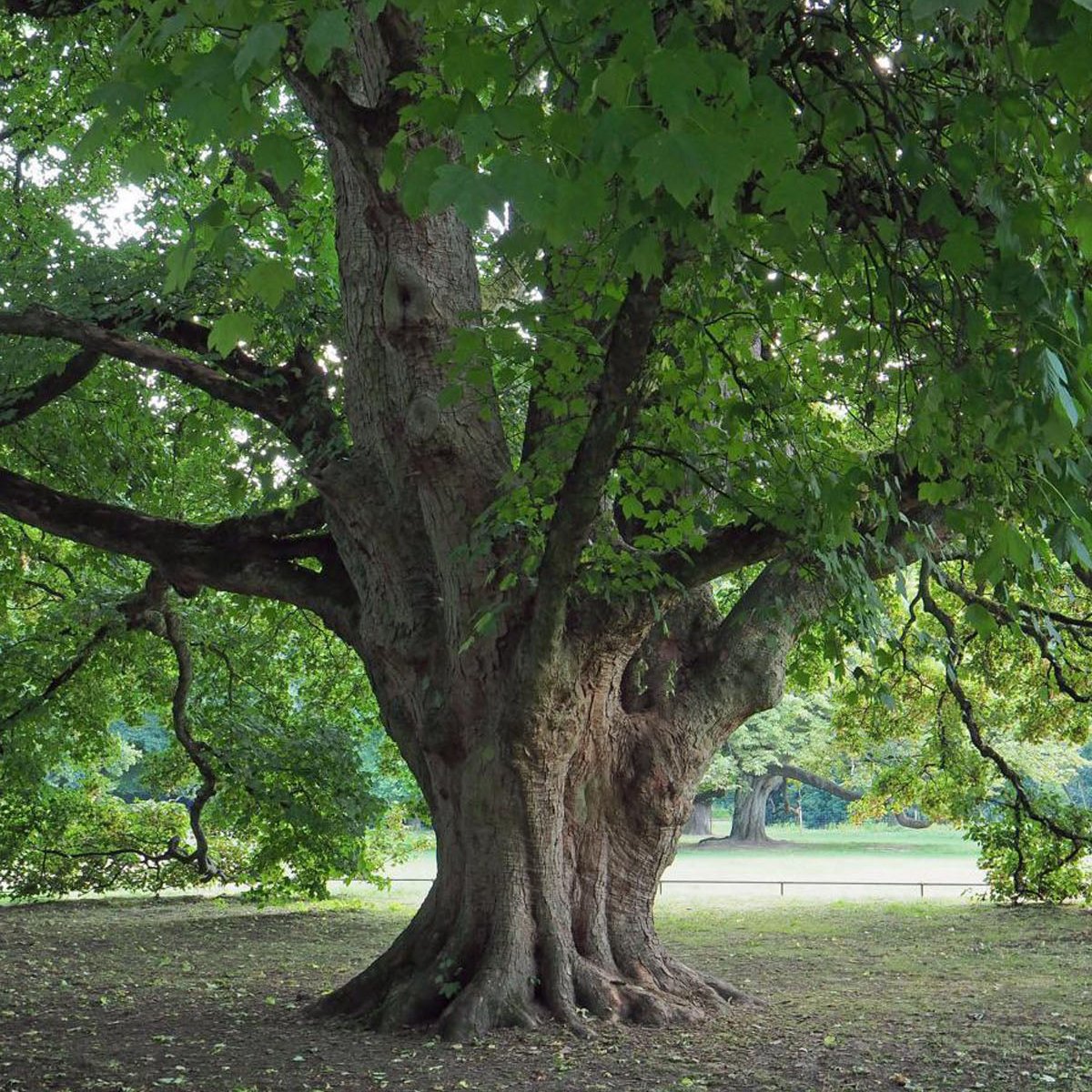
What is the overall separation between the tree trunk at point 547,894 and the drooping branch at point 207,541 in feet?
6.36

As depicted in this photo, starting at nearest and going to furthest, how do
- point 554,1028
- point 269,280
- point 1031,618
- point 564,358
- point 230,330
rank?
point 269,280 < point 230,330 < point 564,358 < point 1031,618 < point 554,1028

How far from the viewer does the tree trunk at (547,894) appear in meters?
6.86

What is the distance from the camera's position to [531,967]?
693 cm

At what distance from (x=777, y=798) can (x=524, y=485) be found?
201 ft

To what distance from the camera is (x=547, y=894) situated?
23.3 ft

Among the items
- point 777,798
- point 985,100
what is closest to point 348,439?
point 985,100

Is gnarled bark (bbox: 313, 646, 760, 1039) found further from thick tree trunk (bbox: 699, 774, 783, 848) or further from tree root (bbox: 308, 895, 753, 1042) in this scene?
thick tree trunk (bbox: 699, 774, 783, 848)

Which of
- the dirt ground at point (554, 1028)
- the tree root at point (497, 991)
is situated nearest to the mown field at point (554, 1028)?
the dirt ground at point (554, 1028)

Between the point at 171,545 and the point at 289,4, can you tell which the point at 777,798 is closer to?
the point at 171,545

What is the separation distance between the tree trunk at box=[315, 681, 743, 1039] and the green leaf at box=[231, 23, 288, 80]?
5049mm

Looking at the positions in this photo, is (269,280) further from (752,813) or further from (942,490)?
(752,813)

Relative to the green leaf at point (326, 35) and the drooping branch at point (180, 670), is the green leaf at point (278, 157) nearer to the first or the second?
the green leaf at point (326, 35)

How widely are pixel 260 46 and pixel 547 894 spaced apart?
19.2 ft

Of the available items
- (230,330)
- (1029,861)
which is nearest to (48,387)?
(230,330)
